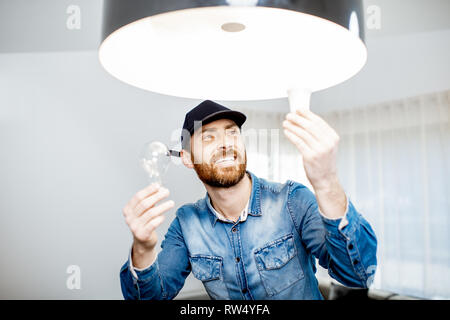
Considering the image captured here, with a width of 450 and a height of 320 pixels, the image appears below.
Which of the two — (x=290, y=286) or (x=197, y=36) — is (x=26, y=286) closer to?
(x=290, y=286)

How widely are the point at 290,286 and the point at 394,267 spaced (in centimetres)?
193

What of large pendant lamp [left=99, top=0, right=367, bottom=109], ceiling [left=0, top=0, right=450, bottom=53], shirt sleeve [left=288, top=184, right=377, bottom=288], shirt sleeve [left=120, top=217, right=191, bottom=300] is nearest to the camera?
large pendant lamp [left=99, top=0, right=367, bottom=109]

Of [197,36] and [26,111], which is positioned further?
[26,111]

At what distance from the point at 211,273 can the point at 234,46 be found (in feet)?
2.28

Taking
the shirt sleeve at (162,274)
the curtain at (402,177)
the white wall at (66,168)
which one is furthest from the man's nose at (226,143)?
the curtain at (402,177)

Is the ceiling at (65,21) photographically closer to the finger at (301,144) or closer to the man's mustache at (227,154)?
the man's mustache at (227,154)

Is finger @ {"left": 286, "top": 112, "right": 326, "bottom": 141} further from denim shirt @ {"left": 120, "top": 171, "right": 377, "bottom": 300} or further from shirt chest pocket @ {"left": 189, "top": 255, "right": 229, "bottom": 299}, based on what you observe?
shirt chest pocket @ {"left": 189, "top": 255, "right": 229, "bottom": 299}

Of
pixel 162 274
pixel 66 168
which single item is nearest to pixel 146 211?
pixel 162 274

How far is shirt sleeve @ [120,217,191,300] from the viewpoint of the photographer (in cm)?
76

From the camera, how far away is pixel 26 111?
1.75m

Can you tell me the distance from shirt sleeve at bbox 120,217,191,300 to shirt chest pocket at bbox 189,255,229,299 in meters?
0.04

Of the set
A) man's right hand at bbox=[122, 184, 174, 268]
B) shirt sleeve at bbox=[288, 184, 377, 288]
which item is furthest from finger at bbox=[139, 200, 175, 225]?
shirt sleeve at bbox=[288, 184, 377, 288]
